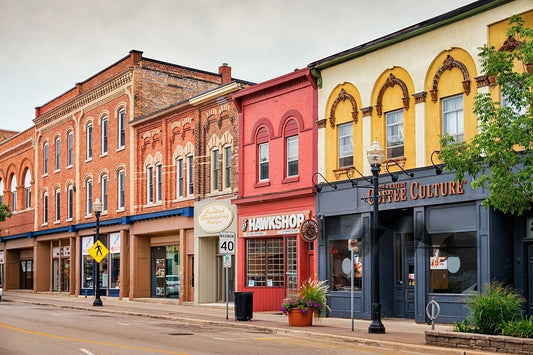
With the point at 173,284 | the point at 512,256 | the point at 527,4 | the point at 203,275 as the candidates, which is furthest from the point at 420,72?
the point at 173,284

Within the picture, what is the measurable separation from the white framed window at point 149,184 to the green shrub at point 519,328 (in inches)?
1007

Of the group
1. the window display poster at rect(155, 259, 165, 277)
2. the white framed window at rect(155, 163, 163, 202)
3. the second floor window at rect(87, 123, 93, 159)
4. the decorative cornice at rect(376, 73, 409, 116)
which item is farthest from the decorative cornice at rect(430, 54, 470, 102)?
the second floor window at rect(87, 123, 93, 159)

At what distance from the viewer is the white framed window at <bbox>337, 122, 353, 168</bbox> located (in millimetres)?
26312

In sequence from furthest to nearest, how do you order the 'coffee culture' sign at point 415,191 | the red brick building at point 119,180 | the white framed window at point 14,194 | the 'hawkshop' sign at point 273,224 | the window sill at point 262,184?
the white framed window at point 14,194 → the red brick building at point 119,180 → the window sill at point 262,184 → the 'hawkshop' sign at point 273,224 → the 'coffee culture' sign at point 415,191

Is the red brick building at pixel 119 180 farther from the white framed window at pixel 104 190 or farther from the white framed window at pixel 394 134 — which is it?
the white framed window at pixel 394 134

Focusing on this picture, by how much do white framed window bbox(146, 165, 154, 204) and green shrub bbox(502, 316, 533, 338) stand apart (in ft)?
83.9

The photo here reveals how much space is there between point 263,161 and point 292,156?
1889 mm

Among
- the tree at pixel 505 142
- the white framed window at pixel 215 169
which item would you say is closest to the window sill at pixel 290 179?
the white framed window at pixel 215 169

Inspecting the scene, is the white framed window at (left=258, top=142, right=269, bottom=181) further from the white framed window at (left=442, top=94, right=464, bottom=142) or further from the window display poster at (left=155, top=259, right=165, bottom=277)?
the window display poster at (left=155, top=259, right=165, bottom=277)

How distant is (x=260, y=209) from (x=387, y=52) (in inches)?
335

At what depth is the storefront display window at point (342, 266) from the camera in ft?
84.7

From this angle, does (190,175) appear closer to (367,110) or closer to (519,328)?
(367,110)

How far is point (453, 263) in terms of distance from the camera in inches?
876

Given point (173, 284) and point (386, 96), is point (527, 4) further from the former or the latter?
point (173, 284)
